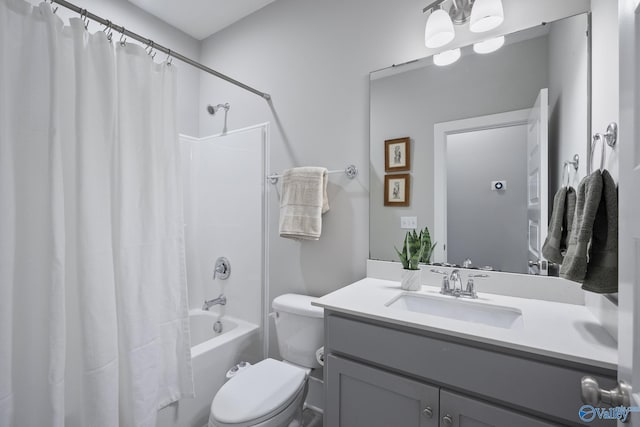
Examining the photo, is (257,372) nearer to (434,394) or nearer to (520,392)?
(434,394)

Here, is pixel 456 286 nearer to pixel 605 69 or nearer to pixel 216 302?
pixel 605 69

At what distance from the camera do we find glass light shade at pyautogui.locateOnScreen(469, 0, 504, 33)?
1267 millimetres

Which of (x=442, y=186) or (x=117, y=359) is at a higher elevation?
(x=442, y=186)

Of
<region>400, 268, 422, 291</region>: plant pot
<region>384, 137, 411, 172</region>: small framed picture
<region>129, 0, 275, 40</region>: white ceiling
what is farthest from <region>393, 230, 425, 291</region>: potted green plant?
<region>129, 0, 275, 40</region>: white ceiling

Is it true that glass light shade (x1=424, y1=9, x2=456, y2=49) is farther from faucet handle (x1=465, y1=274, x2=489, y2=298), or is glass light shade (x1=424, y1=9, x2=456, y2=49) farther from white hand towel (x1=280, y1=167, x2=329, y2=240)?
faucet handle (x1=465, y1=274, x2=489, y2=298)

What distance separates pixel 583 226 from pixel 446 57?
3.31ft

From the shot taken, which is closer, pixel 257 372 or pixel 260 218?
pixel 257 372

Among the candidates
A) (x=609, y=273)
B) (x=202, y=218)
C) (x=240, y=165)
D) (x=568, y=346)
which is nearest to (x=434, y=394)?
(x=568, y=346)

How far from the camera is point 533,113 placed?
1.27m

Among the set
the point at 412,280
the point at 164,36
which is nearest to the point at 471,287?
the point at 412,280

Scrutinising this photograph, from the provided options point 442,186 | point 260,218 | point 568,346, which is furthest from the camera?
point 260,218

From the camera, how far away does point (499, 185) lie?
1364 mm

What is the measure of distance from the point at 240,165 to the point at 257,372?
1.36m

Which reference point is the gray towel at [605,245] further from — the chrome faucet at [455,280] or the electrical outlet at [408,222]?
the electrical outlet at [408,222]
